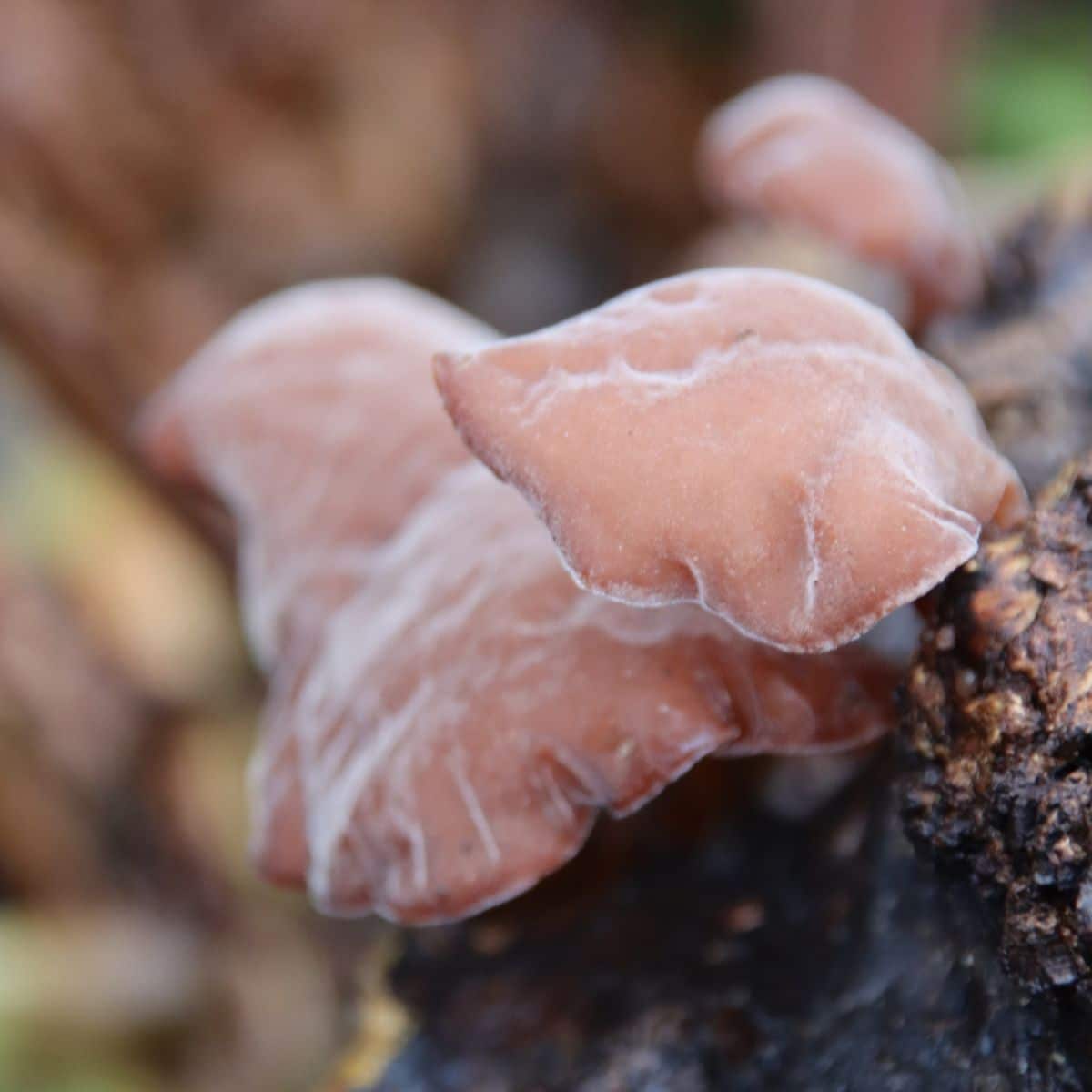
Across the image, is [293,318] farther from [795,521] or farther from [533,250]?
[533,250]

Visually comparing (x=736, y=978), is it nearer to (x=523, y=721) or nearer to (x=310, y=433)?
(x=523, y=721)

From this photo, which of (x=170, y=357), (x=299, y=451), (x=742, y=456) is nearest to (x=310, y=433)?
(x=299, y=451)

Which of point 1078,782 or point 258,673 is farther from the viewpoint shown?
point 258,673

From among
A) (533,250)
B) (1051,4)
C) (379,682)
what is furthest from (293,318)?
(1051,4)

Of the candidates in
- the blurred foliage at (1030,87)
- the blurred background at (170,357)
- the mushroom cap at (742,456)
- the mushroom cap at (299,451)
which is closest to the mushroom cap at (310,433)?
the mushroom cap at (299,451)

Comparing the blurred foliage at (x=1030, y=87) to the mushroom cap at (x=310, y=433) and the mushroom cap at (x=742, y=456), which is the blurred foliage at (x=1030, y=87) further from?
the mushroom cap at (x=742, y=456)

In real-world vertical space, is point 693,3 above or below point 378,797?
below

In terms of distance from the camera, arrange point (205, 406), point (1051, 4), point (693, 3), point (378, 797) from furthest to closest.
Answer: point (1051, 4), point (693, 3), point (205, 406), point (378, 797)
